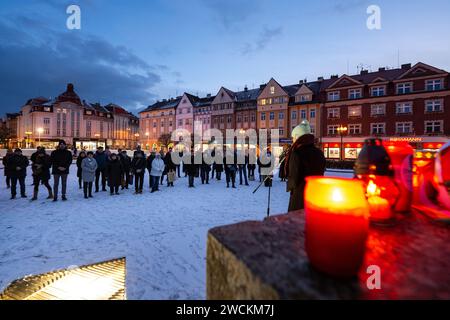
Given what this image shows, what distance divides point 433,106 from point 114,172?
36259 millimetres

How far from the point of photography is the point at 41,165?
8.08m

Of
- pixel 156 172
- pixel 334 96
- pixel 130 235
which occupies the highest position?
pixel 334 96

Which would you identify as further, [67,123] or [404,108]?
[67,123]

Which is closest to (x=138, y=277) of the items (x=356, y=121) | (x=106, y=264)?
(x=106, y=264)

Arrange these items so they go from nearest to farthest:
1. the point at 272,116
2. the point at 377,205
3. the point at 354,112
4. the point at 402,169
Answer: the point at 377,205, the point at 402,169, the point at 354,112, the point at 272,116

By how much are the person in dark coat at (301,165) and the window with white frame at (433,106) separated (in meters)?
35.1

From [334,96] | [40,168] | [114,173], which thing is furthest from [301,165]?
[334,96]

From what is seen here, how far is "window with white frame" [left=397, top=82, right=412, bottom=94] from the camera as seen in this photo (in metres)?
29.7

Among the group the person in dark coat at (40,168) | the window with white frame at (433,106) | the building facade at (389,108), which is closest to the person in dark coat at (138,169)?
the person in dark coat at (40,168)

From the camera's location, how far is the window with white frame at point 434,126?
27.7 meters

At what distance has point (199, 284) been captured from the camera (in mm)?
2975

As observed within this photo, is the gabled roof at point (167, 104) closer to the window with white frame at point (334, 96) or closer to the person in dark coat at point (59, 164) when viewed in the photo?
the window with white frame at point (334, 96)

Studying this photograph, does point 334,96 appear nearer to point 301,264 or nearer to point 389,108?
point 389,108
